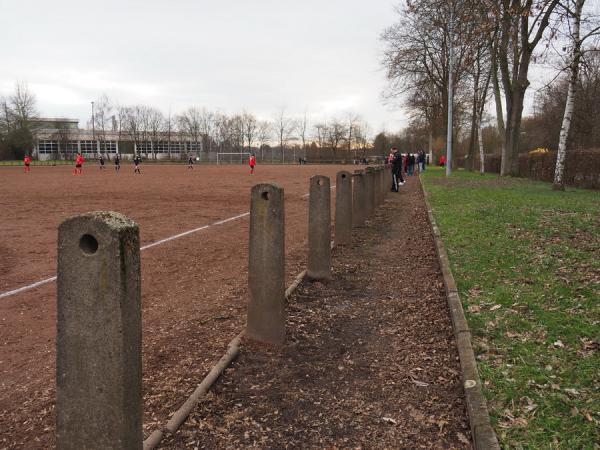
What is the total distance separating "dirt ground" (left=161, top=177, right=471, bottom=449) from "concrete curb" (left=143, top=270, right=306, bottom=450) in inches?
2.0

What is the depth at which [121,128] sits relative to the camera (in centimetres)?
9619

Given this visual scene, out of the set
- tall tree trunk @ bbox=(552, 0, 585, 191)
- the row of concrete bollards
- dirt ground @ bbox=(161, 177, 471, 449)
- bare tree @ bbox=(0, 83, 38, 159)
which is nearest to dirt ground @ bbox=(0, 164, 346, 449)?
dirt ground @ bbox=(161, 177, 471, 449)

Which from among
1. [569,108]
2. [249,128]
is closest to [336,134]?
[249,128]

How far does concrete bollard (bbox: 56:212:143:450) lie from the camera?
196 centimetres

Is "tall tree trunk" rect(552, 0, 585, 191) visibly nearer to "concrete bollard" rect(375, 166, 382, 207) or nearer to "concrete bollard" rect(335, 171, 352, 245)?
"concrete bollard" rect(375, 166, 382, 207)

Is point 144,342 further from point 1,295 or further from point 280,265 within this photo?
point 1,295

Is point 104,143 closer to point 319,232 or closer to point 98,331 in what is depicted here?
point 319,232

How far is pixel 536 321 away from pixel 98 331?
12.1 ft

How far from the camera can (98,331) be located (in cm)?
201

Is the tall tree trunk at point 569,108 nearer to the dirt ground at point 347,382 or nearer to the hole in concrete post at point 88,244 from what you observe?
the dirt ground at point 347,382

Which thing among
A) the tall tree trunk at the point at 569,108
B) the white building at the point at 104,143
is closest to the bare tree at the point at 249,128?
the white building at the point at 104,143

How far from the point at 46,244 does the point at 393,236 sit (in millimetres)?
6416

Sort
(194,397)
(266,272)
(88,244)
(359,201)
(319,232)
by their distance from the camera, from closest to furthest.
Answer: (88,244) → (194,397) → (266,272) → (319,232) → (359,201)

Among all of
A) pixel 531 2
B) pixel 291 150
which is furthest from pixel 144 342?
pixel 291 150
